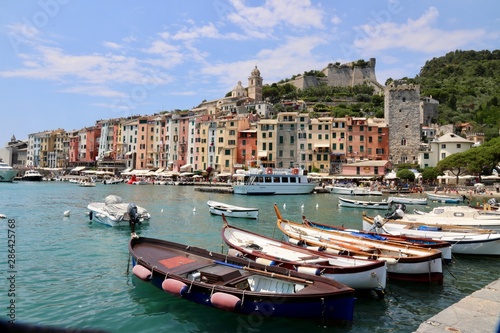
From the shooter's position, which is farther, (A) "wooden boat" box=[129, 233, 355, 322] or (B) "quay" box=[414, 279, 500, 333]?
(A) "wooden boat" box=[129, 233, 355, 322]

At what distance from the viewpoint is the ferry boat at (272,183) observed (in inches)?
2084

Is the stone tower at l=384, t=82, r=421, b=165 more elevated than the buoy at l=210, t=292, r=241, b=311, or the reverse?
the stone tower at l=384, t=82, r=421, b=165

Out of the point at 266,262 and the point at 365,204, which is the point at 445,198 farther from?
the point at 266,262

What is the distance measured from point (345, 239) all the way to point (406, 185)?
159 ft

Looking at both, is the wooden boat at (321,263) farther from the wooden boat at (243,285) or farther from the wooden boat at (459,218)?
the wooden boat at (459,218)

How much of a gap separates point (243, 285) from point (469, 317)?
487 centimetres

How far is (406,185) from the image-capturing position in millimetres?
59312

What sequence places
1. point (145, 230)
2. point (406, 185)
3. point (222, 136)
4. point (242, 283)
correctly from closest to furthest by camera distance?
point (242, 283)
point (145, 230)
point (406, 185)
point (222, 136)

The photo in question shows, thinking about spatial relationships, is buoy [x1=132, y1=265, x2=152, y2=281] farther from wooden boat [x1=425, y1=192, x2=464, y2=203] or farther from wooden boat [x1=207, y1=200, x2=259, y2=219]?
wooden boat [x1=425, y1=192, x2=464, y2=203]

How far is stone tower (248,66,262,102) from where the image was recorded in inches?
4587

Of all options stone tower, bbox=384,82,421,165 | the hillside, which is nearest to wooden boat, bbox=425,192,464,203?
stone tower, bbox=384,82,421,165

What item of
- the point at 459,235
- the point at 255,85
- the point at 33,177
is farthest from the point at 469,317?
the point at 255,85

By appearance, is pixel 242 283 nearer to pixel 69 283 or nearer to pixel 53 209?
pixel 69 283

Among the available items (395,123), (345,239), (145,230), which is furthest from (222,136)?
(345,239)
